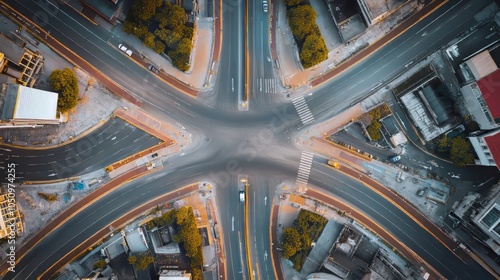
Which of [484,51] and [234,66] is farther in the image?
[234,66]

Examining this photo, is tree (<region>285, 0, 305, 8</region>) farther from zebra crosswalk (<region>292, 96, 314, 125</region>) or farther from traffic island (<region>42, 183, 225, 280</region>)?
traffic island (<region>42, 183, 225, 280</region>)

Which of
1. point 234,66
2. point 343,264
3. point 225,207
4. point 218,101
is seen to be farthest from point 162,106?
point 343,264

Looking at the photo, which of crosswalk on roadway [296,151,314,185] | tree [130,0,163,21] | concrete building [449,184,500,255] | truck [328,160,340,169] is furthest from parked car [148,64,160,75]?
concrete building [449,184,500,255]

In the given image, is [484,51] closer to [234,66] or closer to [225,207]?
[234,66]

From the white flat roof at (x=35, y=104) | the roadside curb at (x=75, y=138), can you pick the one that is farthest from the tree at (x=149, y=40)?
the white flat roof at (x=35, y=104)

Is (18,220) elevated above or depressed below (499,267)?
above

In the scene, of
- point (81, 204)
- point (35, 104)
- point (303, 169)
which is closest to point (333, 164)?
point (303, 169)

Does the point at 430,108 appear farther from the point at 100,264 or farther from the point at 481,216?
the point at 100,264
